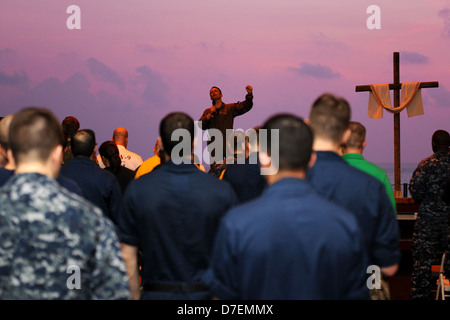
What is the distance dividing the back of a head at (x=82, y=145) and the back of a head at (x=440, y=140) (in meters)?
3.48

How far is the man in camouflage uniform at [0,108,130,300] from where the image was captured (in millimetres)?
2010

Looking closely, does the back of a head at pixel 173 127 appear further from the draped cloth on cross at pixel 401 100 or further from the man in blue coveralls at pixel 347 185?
the draped cloth on cross at pixel 401 100

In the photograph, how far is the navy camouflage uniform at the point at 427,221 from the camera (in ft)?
19.3

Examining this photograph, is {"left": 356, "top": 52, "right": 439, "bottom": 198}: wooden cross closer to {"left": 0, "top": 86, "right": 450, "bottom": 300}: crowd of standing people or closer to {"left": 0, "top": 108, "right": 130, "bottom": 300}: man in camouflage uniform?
{"left": 0, "top": 86, "right": 450, "bottom": 300}: crowd of standing people

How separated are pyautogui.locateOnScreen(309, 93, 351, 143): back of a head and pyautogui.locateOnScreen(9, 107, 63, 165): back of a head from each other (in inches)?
48.8

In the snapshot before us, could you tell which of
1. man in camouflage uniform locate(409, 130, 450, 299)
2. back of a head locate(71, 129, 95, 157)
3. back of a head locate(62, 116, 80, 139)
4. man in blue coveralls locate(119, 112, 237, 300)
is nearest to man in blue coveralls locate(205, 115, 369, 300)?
man in blue coveralls locate(119, 112, 237, 300)

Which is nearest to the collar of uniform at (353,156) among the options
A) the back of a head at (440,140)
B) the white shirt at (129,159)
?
the back of a head at (440,140)

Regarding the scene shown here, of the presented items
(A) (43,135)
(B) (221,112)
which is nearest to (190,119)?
(A) (43,135)

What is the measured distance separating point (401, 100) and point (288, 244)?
949 centimetres

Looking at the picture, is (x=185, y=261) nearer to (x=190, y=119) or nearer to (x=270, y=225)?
(x=190, y=119)

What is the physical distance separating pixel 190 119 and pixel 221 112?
566 centimetres

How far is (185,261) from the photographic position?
8.89 ft
